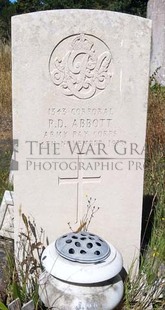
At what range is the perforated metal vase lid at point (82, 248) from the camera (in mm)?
2213

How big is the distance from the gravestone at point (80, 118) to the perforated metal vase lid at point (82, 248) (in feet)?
1.08

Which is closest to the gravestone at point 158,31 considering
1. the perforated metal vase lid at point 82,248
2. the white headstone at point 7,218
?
the white headstone at point 7,218

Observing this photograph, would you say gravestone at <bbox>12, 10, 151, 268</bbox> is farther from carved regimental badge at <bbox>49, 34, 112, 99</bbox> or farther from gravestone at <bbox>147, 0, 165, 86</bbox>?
gravestone at <bbox>147, 0, 165, 86</bbox>

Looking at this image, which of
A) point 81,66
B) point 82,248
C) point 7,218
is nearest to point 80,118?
point 81,66

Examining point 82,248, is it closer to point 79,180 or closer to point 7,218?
point 79,180

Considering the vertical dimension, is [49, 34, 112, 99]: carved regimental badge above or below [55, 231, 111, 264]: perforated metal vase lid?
above

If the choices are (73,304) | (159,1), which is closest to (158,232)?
(73,304)

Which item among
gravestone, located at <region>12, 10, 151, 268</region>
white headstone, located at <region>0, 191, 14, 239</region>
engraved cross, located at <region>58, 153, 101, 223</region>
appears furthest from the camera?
white headstone, located at <region>0, 191, 14, 239</region>

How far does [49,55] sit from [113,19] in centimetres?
41

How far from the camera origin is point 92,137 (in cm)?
255

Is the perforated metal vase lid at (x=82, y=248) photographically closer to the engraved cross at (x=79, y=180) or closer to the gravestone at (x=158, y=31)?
the engraved cross at (x=79, y=180)

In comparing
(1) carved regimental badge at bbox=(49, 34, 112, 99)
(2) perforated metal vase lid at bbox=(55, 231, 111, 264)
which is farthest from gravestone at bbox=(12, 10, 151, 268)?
(2) perforated metal vase lid at bbox=(55, 231, 111, 264)

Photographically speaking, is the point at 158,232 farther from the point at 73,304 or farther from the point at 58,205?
the point at 73,304

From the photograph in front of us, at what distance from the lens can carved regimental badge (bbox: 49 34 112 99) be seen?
2.37 meters
